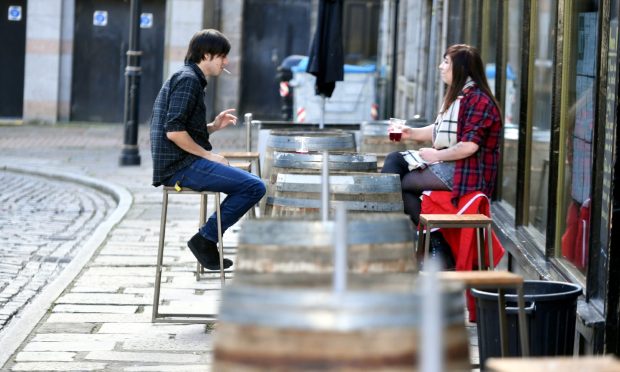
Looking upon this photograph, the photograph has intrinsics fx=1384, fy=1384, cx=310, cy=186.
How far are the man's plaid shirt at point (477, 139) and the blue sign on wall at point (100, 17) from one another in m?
18.9

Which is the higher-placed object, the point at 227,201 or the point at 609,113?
the point at 609,113

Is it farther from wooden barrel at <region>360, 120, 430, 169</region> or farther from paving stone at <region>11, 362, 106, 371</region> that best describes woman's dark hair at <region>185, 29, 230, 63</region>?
→ wooden barrel at <region>360, 120, 430, 169</region>

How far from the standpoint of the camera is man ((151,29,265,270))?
741 centimetres

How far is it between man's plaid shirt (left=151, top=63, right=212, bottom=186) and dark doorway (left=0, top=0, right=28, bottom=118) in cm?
1879

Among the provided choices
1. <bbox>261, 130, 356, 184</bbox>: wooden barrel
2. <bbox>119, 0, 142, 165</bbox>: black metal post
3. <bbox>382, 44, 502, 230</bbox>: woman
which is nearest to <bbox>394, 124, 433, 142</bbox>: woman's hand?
<bbox>382, 44, 502, 230</bbox>: woman

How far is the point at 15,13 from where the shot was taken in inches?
1013

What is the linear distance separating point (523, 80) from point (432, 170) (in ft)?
4.59

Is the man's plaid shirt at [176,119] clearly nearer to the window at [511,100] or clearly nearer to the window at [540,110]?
the window at [540,110]

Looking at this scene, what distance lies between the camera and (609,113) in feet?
19.5

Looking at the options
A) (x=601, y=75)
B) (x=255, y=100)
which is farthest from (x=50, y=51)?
(x=601, y=75)

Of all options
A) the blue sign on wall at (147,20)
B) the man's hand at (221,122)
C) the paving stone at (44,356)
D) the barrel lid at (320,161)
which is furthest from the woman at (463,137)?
the blue sign on wall at (147,20)

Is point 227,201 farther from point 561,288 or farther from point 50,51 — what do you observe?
point 50,51

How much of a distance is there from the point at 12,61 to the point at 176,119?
1926 centimetres

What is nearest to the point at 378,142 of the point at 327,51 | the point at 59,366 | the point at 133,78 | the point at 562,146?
the point at 327,51
